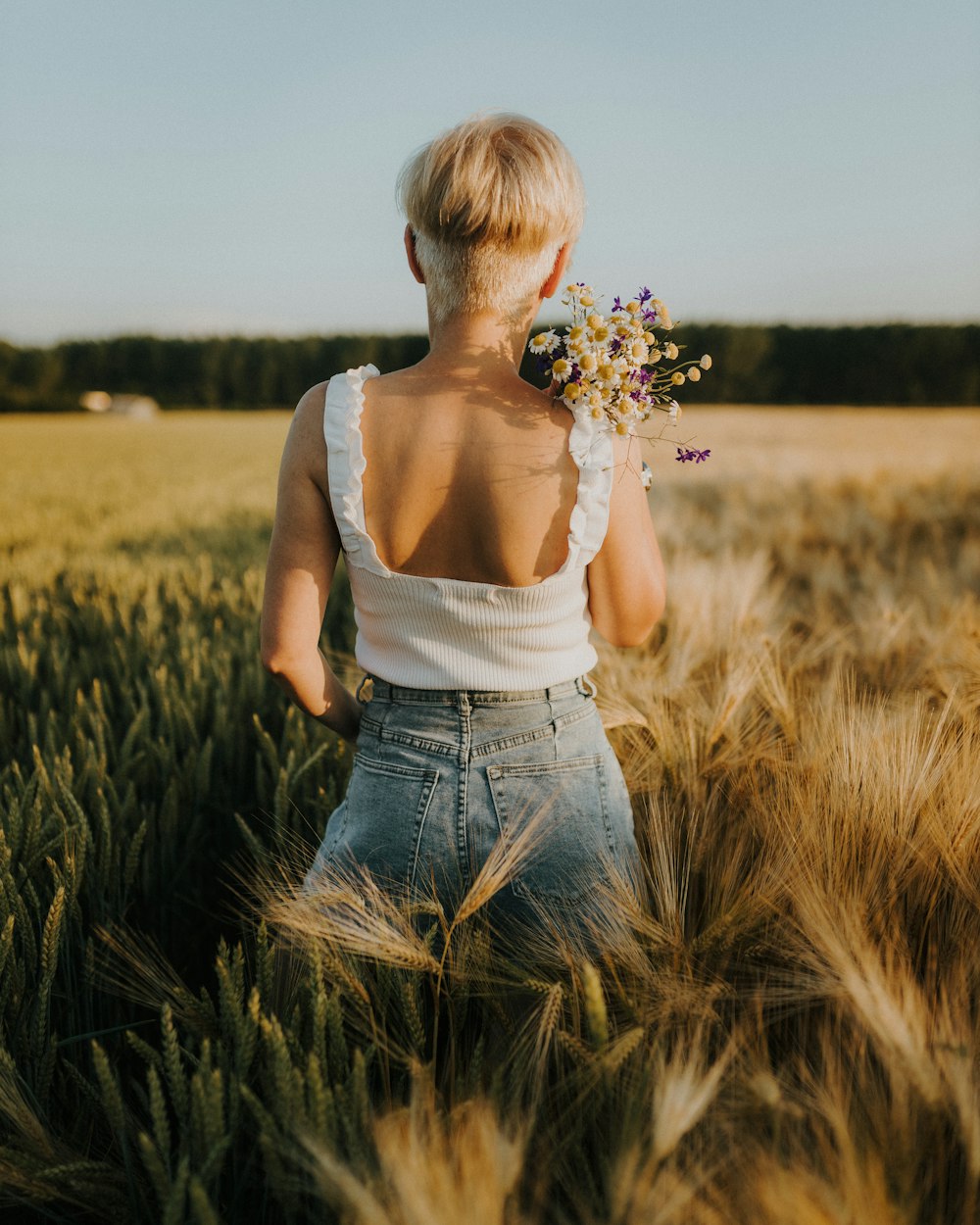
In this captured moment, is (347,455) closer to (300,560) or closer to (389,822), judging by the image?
(300,560)

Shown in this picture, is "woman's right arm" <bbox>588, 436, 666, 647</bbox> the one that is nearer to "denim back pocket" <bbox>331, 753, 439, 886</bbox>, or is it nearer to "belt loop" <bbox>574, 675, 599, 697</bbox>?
"belt loop" <bbox>574, 675, 599, 697</bbox>

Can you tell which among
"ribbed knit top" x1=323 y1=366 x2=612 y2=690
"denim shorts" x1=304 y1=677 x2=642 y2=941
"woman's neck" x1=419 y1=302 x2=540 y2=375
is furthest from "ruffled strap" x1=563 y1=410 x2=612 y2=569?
"denim shorts" x1=304 y1=677 x2=642 y2=941

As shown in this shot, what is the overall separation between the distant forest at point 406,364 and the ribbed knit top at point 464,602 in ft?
83.4

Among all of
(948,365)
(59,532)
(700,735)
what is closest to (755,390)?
(948,365)

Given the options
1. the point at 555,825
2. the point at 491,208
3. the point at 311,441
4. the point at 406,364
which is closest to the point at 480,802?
the point at 555,825

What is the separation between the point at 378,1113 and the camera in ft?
3.02

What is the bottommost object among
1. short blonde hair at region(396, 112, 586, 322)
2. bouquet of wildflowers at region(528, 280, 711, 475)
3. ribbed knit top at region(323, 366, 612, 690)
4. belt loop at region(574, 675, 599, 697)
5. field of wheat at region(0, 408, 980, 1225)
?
field of wheat at region(0, 408, 980, 1225)

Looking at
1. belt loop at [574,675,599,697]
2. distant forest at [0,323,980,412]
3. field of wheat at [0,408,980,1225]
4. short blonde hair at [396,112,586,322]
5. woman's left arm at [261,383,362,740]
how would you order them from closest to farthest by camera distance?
field of wheat at [0,408,980,1225] < short blonde hair at [396,112,586,322] < woman's left arm at [261,383,362,740] < belt loop at [574,675,599,697] < distant forest at [0,323,980,412]

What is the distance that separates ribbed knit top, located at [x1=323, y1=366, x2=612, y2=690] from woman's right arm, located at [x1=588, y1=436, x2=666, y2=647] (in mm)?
39

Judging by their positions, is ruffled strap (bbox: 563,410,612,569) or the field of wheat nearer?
the field of wheat

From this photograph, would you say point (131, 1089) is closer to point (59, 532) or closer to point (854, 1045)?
point (854, 1045)

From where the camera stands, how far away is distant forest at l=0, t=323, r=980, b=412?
3253 centimetres

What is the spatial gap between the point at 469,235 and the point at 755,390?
36384 millimetres

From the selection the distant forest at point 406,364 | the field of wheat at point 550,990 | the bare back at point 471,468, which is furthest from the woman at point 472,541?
the distant forest at point 406,364
